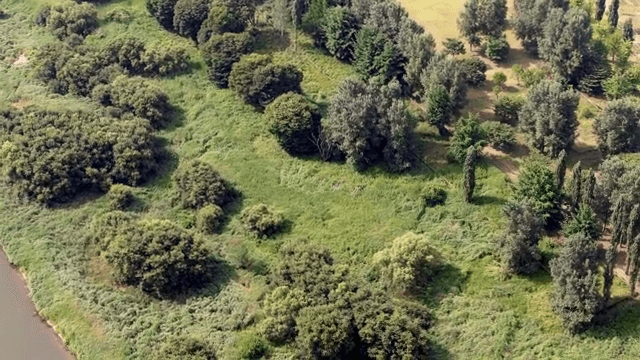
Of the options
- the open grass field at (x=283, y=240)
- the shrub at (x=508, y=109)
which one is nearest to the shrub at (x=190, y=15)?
the open grass field at (x=283, y=240)

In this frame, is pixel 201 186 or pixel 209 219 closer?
pixel 209 219

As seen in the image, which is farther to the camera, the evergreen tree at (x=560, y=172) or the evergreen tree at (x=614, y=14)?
the evergreen tree at (x=614, y=14)

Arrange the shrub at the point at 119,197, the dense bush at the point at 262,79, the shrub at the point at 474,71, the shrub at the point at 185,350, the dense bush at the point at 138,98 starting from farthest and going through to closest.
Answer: the dense bush at the point at 138,98, the shrub at the point at 474,71, the dense bush at the point at 262,79, the shrub at the point at 119,197, the shrub at the point at 185,350

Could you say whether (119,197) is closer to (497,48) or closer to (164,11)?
(164,11)

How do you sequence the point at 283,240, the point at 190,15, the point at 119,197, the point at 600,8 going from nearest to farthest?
the point at 283,240
the point at 119,197
the point at 600,8
the point at 190,15

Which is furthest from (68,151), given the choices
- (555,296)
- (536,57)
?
(536,57)

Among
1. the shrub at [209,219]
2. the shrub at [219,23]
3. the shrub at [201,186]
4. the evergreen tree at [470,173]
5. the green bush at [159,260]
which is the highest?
the shrub at [219,23]

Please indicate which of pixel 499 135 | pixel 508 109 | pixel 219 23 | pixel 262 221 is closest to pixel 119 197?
pixel 262 221

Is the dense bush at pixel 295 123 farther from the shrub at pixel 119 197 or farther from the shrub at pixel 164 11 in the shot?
the shrub at pixel 164 11
